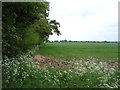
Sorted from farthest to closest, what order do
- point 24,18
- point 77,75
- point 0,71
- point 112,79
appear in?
point 24,18
point 77,75
point 112,79
point 0,71

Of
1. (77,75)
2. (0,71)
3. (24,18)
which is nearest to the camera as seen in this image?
(0,71)

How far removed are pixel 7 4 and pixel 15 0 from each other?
0.50 meters

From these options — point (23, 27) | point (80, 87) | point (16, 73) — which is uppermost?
point (23, 27)

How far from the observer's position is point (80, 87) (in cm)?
Result: 629

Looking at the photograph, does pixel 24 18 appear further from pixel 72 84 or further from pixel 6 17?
pixel 72 84

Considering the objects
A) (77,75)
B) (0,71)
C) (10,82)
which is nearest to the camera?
(10,82)

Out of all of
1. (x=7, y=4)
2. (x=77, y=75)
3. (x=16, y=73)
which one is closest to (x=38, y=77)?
(x=16, y=73)

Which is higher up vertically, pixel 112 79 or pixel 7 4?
pixel 7 4

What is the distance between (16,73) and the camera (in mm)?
6480

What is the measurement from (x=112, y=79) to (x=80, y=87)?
1482mm

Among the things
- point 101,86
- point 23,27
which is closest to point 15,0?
point 23,27

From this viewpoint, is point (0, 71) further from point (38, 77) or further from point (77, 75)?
point (77, 75)

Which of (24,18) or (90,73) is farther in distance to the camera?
(24,18)

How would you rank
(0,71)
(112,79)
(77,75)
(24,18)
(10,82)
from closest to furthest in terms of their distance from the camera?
(10,82) < (0,71) < (112,79) < (77,75) < (24,18)
